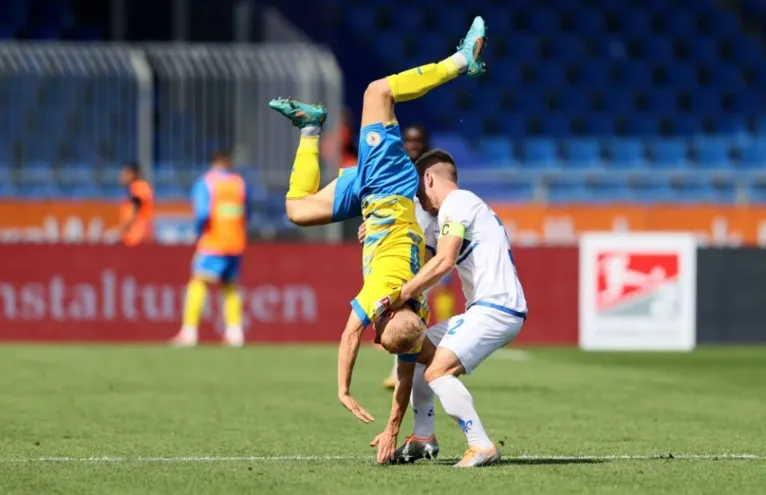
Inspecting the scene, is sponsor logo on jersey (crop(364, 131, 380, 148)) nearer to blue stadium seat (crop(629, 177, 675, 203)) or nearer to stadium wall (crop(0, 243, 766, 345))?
stadium wall (crop(0, 243, 766, 345))

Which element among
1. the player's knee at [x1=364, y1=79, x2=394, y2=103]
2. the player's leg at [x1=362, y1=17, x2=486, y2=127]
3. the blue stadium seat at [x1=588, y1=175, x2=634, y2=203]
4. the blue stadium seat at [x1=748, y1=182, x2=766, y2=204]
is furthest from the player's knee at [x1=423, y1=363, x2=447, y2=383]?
the blue stadium seat at [x1=588, y1=175, x2=634, y2=203]

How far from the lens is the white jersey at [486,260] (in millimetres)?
8055

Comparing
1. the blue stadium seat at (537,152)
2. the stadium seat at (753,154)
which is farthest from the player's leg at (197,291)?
the stadium seat at (753,154)

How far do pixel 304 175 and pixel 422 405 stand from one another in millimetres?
1428

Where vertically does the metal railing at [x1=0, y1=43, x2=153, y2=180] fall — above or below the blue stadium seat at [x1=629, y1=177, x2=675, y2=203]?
above

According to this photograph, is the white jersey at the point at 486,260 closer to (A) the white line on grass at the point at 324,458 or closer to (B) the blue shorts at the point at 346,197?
(B) the blue shorts at the point at 346,197

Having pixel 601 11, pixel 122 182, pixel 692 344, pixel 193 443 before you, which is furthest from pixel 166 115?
pixel 193 443

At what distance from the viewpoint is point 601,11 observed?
27188 millimetres

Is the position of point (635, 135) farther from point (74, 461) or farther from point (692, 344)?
point (74, 461)

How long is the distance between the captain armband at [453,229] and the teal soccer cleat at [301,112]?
126cm

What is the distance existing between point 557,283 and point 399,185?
11.6 m

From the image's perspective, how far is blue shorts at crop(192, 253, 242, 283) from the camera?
59.8 ft

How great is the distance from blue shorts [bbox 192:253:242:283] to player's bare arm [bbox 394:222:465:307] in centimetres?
1051

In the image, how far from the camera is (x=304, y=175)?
8680mm
